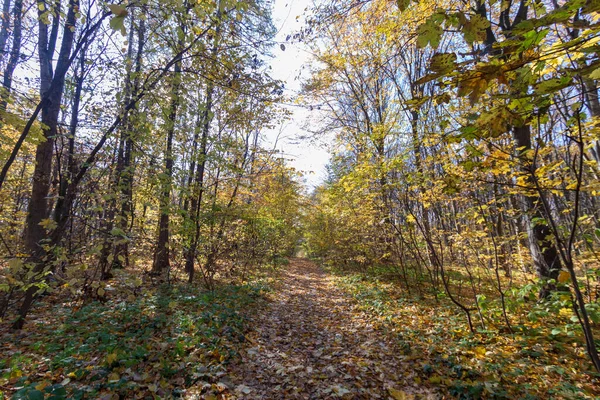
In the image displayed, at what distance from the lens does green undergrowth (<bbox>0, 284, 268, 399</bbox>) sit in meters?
2.97

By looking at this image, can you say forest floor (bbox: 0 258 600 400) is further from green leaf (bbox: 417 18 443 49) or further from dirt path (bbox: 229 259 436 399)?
green leaf (bbox: 417 18 443 49)

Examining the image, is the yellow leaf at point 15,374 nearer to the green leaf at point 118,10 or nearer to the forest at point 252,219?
the forest at point 252,219

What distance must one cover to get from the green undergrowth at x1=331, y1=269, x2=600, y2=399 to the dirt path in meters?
0.32

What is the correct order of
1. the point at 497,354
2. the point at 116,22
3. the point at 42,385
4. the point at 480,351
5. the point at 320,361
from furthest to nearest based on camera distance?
the point at 320,361, the point at 480,351, the point at 497,354, the point at 42,385, the point at 116,22

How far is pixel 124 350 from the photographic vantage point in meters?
3.73

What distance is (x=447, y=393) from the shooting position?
3.00 metres

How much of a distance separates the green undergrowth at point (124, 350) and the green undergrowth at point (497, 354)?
2.88 meters

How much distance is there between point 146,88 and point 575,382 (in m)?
6.47

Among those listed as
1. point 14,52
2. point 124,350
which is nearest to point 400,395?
point 124,350

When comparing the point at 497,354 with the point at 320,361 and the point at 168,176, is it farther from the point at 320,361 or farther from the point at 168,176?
the point at 168,176

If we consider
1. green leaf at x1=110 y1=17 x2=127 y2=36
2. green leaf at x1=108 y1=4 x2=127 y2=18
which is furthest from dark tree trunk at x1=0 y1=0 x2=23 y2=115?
green leaf at x1=108 y1=4 x2=127 y2=18

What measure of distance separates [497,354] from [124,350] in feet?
17.5

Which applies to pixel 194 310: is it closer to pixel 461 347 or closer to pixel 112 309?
pixel 112 309

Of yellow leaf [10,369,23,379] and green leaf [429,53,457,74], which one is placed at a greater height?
green leaf [429,53,457,74]
